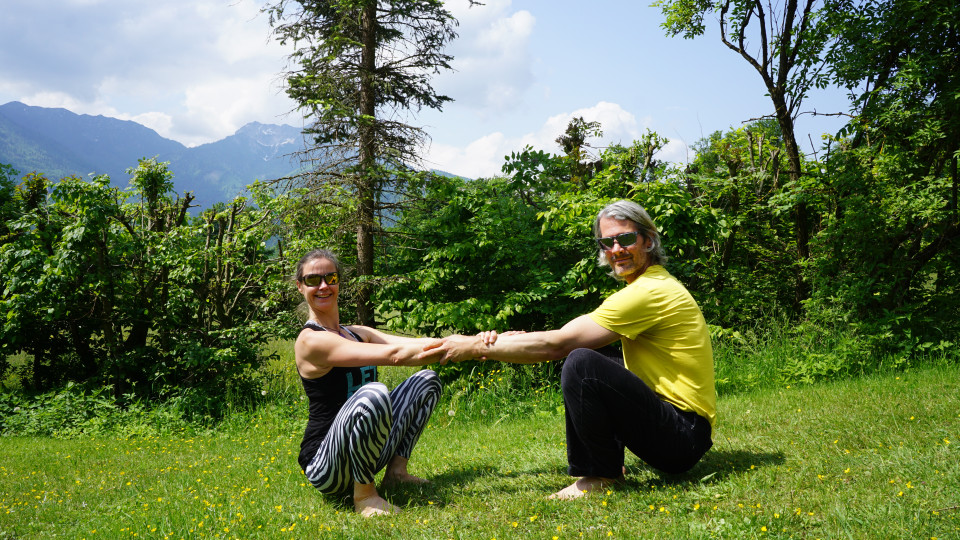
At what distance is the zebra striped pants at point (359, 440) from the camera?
3.09 meters

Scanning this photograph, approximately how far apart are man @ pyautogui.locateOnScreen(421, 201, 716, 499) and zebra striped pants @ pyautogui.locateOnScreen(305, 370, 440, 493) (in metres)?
0.78

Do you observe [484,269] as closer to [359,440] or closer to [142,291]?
[142,291]

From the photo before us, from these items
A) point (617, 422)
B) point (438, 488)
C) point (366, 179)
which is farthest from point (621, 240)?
point (366, 179)

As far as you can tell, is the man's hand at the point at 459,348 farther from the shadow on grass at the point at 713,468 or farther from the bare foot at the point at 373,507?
the shadow on grass at the point at 713,468

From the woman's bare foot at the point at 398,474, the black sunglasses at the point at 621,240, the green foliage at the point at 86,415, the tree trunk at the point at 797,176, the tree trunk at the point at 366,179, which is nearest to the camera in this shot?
the black sunglasses at the point at 621,240

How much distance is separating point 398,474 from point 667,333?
1.86 metres

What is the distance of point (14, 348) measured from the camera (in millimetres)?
8961

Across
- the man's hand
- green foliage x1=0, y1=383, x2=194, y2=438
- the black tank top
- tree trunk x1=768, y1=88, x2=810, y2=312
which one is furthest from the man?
tree trunk x1=768, y1=88, x2=810, y2=312

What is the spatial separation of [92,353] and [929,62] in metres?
12.1

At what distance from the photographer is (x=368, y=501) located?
10.6 feet

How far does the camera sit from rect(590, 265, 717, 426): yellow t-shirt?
9.84 feet

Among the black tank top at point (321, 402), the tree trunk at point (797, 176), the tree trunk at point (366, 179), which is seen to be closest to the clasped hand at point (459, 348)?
the black tank top at point (321, 402)

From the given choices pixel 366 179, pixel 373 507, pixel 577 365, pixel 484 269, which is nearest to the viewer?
pixel 577 365

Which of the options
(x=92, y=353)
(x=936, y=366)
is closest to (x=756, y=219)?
(x=936, y=366)
